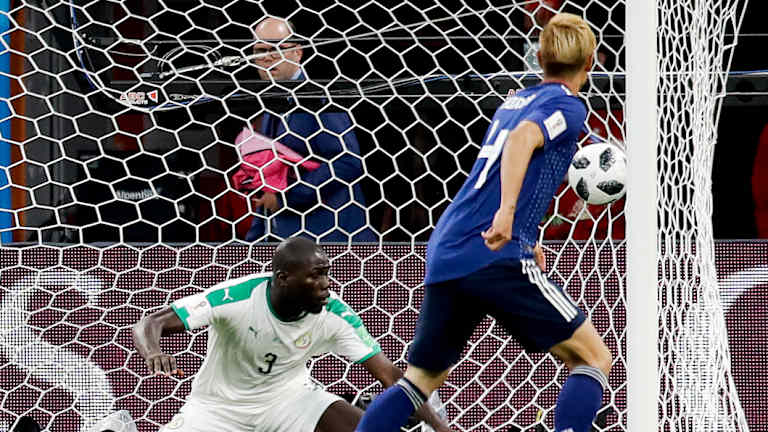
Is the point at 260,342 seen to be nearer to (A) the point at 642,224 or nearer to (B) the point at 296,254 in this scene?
(B) the point at 296,254

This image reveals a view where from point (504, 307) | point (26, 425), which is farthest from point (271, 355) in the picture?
point (504, 307)

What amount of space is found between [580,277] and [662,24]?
1.18 meters


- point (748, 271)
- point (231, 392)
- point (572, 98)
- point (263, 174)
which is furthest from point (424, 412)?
point (748, 271)

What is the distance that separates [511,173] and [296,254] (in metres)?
1.19

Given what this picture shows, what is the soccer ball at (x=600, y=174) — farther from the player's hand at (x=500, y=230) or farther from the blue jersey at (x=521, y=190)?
the player's hand at (x=500, y=230)

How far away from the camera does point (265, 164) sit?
17.7ft

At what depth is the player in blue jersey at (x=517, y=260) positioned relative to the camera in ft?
11.8

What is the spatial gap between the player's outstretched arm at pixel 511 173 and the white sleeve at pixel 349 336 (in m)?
1.22

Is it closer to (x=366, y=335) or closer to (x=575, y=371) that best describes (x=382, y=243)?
(x=366, y=335)

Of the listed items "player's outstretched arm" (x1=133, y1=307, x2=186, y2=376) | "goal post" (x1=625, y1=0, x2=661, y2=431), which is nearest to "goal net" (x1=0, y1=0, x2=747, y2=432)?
"goal post" (x1=625, y1=0, x2=661, y2=431)

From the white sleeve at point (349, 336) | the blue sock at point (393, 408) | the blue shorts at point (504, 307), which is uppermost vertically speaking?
the blue shorts at point (504, 307)

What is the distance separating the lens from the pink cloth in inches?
212

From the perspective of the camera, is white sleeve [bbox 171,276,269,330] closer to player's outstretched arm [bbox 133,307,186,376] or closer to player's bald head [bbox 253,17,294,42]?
player's outstretched arm [bbox 133,307,186,376]

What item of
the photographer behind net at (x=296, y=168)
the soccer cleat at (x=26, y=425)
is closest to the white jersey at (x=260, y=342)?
the photographer behind net at (x=296, y=168)
